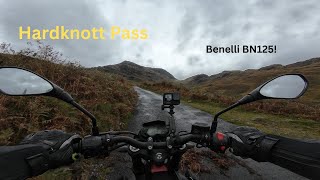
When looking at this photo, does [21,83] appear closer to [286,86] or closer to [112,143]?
[112,143]

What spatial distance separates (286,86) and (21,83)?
2473 millimetres

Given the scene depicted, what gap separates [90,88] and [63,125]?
445cm

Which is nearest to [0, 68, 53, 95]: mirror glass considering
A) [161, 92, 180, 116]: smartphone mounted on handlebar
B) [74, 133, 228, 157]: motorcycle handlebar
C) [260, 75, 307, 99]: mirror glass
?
[74, 133, 228, 157]: motorcycle handlebar

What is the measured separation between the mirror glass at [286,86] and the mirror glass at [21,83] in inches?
80.1

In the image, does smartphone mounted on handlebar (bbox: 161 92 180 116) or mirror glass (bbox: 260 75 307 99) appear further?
smartphone mounted on handlebar (bbox: 161 92 180 116)

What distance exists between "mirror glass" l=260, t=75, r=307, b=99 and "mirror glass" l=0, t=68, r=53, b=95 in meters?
2.04

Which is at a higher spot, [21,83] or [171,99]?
[21,83]

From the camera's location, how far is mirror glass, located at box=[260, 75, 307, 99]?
2.64 metres

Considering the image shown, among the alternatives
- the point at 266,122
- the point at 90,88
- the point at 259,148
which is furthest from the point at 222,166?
the point at 266,122

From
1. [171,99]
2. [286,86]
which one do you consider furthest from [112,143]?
[286,86]

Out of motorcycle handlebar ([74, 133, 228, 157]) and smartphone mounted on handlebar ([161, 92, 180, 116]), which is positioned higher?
smartphone mounted on handlebar ([161, 92, 180, 116])

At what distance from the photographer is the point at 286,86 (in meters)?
2.69

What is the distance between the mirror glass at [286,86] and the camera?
264cm

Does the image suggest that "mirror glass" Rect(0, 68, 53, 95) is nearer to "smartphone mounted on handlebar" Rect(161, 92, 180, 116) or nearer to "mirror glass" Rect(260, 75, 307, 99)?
"smartphone mounted on handlebar" Rect(161, 92, 180, 116)
